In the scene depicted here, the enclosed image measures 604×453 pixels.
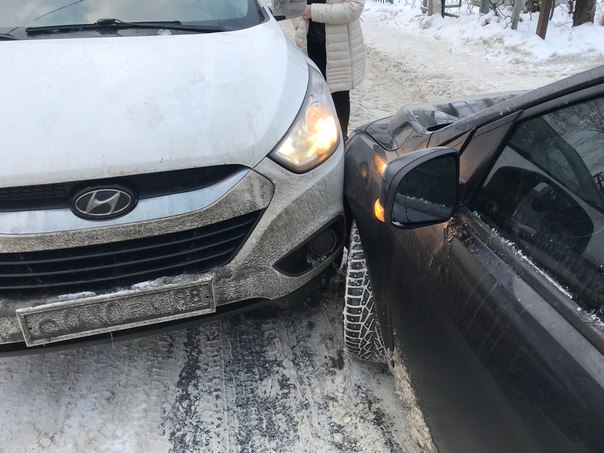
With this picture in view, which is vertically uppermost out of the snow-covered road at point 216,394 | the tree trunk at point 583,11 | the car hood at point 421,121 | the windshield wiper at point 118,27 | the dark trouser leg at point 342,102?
the windshield wiper at point 118,27

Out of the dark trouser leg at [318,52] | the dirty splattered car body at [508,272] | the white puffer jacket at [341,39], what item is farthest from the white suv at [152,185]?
the dark trouser leg at [318,52]

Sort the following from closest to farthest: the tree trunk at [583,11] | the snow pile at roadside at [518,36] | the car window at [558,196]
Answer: the car window at [558,196]
the snow pile at roadside at [518,36]
the tree trunk at [583,11]

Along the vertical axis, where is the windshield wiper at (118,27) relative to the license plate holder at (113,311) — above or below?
above

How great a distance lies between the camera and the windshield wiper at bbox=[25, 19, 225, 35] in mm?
2496

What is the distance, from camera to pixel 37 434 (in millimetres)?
2125

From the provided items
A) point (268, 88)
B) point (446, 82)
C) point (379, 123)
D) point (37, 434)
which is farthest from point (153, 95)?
point (446, 82)

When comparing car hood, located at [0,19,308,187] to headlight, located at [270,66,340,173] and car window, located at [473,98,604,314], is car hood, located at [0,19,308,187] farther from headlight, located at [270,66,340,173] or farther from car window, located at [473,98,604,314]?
car window, located at [473,98,604,314]

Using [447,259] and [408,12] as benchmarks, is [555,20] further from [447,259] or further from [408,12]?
[447,259]

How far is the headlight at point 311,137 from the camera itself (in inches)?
82.1

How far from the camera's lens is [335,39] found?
404 centimetres

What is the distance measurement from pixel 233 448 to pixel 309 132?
1281mm

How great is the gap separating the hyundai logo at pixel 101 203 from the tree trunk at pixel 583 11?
8.83 m

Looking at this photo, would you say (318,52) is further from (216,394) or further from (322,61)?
(216,394)

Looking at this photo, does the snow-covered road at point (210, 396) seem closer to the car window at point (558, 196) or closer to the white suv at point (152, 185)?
the white suv at point (152, 185)
